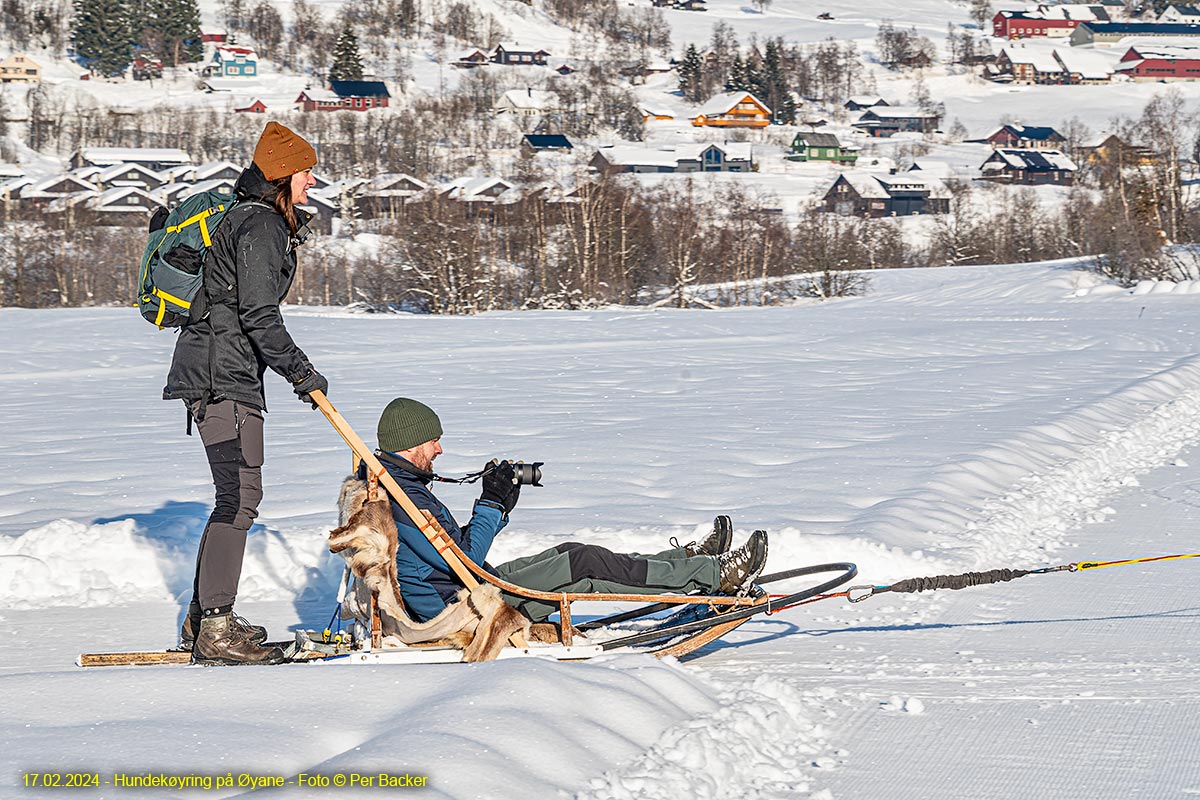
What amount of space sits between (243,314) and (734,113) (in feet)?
445

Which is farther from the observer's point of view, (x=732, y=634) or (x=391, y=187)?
(x=391, y=187)

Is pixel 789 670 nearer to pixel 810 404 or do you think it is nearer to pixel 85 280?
pixel 810 404

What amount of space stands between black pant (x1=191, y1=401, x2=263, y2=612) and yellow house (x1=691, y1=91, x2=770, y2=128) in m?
133

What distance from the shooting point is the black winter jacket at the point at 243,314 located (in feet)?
15.4

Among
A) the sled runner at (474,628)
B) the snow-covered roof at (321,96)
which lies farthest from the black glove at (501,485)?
the snow-covered roof at (321,96)

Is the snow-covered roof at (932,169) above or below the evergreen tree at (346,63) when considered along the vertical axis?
below

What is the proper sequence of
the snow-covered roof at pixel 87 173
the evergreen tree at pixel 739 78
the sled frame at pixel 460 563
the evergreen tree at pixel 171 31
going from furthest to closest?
1. the evergreen tree at pixel 171 31
2. the evergreen tree at pixel 739 78
3. the snow-covered roof at pixel 87 173
4. the sled frame at pixel 460 563

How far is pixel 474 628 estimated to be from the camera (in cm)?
482

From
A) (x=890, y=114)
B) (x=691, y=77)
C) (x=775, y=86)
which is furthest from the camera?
(x=691, y=77)

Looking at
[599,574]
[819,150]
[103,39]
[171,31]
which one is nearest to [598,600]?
[599,574]

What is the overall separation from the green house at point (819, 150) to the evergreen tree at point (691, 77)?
43.1 metres

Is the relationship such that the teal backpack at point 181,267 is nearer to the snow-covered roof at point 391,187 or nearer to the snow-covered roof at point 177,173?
the snow-covered roof at point 391,187

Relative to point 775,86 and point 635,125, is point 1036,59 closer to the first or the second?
point 775,86

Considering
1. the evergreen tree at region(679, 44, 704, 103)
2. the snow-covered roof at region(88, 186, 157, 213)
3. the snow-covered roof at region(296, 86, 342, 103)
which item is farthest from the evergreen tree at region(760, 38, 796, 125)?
the snow-covered roof at region(88, 186, 157, 213)
